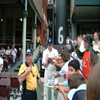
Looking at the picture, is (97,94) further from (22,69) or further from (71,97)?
(22,69)

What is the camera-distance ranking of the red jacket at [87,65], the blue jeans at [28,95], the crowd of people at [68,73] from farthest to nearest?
the blue jeans at [28,95], the red jacket at [87,65], the crowd of people at [68,73]

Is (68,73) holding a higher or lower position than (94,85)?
lower

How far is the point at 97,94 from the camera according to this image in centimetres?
83

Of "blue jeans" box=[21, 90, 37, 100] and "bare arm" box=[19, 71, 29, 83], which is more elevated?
"bare arm" box=[19, 71, 29, 83]

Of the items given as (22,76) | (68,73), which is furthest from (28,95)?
(68,73)

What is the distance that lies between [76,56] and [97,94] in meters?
3.86

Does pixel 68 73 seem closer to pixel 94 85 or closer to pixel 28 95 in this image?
pixel 28 95

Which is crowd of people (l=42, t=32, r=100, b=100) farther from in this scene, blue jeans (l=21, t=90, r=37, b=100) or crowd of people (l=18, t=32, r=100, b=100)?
blue jeans (l=21, t=90, r=37, b=100)

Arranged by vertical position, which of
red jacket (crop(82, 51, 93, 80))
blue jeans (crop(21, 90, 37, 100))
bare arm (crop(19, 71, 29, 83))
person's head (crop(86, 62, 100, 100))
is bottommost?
blue jeans (crop(21, 90, 37, 100))

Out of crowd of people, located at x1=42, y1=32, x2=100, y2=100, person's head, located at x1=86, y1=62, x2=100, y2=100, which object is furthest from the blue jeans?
person's head, located at x1=86, y1=62, x2=100, y2=100

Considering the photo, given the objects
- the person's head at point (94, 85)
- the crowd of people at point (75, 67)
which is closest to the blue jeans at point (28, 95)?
the crowd of people at point (75, 67)

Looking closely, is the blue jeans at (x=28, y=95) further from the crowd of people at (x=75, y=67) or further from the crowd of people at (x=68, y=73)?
the crowd of people at (x=75, y=67)

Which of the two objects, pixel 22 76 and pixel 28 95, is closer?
pixel 22 76

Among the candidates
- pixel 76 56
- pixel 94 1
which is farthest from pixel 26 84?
pixel 94 1
